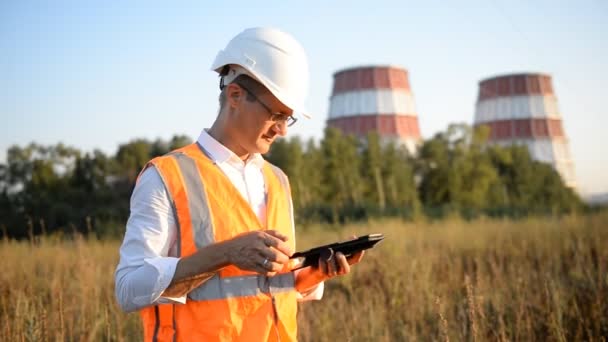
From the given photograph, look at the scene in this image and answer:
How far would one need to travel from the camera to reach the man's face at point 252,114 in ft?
5.90

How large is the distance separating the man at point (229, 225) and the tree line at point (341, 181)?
623 cm

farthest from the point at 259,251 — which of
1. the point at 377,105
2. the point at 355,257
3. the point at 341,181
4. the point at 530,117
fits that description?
the point at 530,117

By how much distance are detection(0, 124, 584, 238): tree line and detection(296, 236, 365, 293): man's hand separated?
6227mm

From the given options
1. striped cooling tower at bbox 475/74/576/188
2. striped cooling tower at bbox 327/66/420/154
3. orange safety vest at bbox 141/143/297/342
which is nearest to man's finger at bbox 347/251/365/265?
orange safety vest at bbox 141/143/297/342

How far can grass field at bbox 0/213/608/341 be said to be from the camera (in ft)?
11.6

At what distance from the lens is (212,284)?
166 cm

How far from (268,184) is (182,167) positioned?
0.32 metres

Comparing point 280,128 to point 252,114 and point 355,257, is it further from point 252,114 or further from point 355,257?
point 355,257

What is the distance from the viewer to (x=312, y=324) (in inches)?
177

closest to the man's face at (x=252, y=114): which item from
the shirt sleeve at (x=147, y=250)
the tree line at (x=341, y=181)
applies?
the shirt sleeve at (x=147, y=250)

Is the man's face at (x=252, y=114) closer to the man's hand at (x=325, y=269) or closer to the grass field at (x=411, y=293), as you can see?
the man's hand at (x=325, y=269)

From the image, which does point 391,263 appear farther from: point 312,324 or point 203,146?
point 203,146

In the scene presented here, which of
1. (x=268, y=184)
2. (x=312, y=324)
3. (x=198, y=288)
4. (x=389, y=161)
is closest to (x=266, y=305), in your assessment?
(x=198, y=288)

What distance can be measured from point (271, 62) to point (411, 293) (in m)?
3.70
